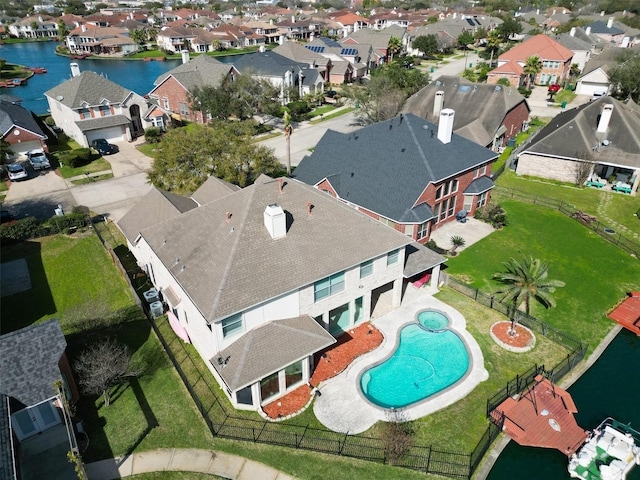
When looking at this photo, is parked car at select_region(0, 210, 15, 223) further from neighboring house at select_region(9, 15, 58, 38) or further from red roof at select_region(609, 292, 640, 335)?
neighboring house at select_region(9, 15, 58, 38)

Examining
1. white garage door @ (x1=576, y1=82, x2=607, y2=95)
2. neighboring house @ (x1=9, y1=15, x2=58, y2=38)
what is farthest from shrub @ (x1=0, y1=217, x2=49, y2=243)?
neighboring house @ (x1=9, y1=15, x2=58, y2=38)

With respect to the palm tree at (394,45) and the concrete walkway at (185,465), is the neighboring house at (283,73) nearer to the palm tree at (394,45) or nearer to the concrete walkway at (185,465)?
the palm tree at (394,45)

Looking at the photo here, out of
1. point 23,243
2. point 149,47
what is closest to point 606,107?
point 23,243

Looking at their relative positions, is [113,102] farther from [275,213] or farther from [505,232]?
[505,232]

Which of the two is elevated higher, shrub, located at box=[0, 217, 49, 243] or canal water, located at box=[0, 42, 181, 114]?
shrub, located at box=[0, 217, 49, 243]

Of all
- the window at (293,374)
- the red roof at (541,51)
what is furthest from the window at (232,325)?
the red roof at (541,51)

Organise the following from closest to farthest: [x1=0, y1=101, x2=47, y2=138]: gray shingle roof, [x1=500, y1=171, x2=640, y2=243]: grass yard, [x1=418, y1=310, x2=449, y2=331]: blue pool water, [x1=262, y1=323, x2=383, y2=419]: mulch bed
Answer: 1. [x1=262, y1=323, x2=383, y2=419]: mulch bed
2. [x1=418, y1=310, x2=449, y2=331]: blue pool water
3. [x1=500, y1=171, x2=640, y2=243]: grass yard
4. [x1=0, y1=101, x2=47, y2=138]: gray shingle roof

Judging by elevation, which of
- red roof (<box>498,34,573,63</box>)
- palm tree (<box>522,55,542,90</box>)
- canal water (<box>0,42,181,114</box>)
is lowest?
canal water (<box>0,42,181,114</box>)
